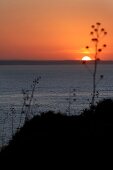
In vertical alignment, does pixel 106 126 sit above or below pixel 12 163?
above

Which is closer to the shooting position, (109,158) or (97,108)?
(109,158)

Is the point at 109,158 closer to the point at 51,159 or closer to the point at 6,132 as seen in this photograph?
the point at 51,159

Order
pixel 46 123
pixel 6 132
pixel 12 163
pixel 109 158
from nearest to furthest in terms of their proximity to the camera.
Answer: pixel 109 158
pixel 12 163
pixel 46 123
pixel 6 132

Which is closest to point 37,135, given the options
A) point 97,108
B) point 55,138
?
point 55,138

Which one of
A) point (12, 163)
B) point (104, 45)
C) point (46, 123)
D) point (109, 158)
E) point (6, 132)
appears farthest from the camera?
point (6, 132)

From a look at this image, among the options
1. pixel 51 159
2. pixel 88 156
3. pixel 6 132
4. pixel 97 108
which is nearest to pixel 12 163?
pixel 51 159

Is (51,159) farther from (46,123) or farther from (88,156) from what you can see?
(46,123)

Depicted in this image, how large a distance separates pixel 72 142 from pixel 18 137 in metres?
1.52

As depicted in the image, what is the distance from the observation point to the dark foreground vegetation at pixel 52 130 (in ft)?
38.8

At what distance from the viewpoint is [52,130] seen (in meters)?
12.3

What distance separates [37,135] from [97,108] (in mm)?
3036

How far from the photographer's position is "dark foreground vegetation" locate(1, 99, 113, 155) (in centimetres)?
1181

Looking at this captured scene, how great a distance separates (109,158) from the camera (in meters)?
10.8

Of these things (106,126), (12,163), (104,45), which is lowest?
(12,163)
